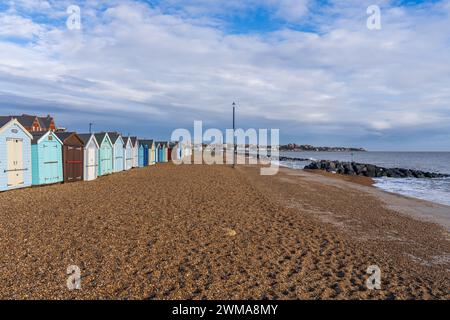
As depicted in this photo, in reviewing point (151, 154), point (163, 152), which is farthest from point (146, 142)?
point (163, 152)

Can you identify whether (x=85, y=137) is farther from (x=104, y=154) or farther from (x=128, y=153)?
(x=128, y=153)

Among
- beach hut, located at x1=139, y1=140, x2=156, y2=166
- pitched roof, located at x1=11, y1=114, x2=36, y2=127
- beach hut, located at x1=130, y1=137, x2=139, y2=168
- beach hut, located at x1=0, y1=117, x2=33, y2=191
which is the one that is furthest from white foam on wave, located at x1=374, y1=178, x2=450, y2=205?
pitched roof, located at x1=11, y1=114, x2=36, y2=127

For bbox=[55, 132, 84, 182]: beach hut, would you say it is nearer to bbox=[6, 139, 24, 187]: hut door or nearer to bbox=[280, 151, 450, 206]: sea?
bbox=[6, 139, 24, 187]: hut door

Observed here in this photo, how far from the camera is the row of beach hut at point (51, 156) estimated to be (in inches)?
603

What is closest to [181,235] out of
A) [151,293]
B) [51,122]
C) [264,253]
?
[264,253]

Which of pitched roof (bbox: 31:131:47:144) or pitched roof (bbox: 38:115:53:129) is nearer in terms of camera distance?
pitched roof (bbox: 31:131:47:144)

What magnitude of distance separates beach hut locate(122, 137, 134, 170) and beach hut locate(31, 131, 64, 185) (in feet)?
41.7

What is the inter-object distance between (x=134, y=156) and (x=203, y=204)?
2541cm

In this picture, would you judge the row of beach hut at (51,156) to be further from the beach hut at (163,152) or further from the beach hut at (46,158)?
→ the beach hut at (163,152)

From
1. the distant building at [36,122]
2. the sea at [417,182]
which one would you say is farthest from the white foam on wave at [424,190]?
the distant building at [36,122]

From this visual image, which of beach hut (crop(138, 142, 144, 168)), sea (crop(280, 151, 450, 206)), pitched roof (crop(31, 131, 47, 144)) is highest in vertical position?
pitched roof (crop(31, 131, 47, 144))

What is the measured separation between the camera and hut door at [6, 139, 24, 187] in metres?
15.3

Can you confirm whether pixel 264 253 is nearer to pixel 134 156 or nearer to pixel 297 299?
pixel 297 299
